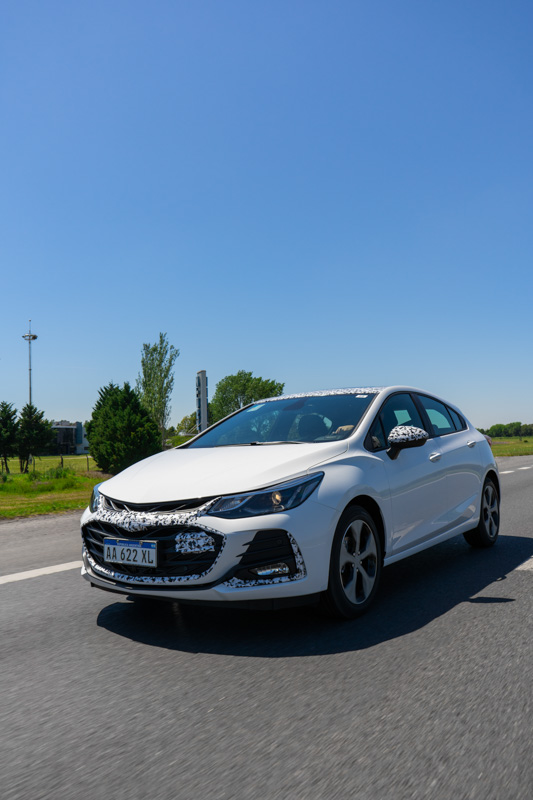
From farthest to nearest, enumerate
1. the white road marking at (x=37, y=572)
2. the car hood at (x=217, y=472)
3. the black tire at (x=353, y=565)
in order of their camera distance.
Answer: the white road marking at (x=37, y=572) < the black tire at (x=353, y=565) < the car hood at (x=217, y=472)

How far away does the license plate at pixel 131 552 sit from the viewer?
3789 millimetres

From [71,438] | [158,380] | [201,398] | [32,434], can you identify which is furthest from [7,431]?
[71,438]

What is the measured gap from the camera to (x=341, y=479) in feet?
13.7

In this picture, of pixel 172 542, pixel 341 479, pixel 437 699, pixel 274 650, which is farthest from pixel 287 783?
pixel 341 479

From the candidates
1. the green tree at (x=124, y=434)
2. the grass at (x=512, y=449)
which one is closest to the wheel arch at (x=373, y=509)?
the green tree at (x=124, y=434)

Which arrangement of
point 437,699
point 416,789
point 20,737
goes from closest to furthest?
point 416,789, point 20,737, point 437,699

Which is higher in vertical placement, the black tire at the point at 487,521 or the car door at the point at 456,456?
the car door at the point at 456,456

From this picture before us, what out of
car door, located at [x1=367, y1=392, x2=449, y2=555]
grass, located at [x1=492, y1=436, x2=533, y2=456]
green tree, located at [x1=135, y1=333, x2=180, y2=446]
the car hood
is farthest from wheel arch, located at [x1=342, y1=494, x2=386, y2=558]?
green tree, located at [x1=135, y1=333, x2=180, y2=446]

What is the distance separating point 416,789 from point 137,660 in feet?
5.82

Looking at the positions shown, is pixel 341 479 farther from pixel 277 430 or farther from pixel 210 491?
pixel 277 430

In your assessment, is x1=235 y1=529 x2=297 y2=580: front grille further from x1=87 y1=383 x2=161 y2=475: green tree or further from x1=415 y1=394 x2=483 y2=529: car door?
x1=87 y1=383 x2=161 y2=475: green tree

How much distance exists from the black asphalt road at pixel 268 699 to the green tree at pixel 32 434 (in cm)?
6055

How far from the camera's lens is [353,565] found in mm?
4281

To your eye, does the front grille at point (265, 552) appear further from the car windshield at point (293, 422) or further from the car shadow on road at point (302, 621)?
the car windshield at point (293, 422)
